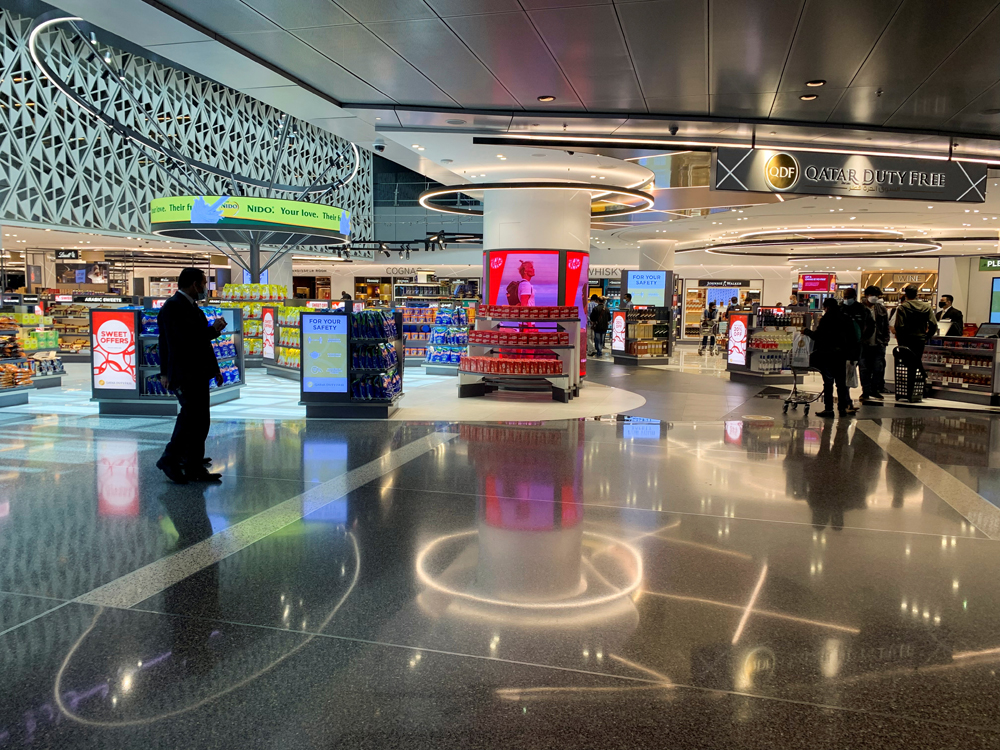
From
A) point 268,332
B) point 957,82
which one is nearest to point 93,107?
point 268,332

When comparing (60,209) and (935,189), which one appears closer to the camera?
(935,189)

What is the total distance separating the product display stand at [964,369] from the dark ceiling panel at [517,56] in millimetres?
7503

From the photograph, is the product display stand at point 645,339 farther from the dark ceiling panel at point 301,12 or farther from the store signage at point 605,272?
the store signage at point 605,272

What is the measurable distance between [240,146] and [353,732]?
3513cm

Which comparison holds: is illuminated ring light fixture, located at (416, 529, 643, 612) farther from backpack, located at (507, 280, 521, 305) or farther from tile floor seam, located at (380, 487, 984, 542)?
backpack, located at (507, 280, 521, 305)

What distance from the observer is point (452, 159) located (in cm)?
1057

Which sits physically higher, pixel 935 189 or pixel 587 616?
pixel 935 189

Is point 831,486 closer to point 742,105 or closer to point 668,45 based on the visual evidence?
point 668,45

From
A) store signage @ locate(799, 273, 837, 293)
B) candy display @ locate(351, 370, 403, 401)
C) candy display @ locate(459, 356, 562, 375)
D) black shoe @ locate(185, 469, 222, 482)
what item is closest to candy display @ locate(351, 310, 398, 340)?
candy display @ locate(351, 370, 403, 401)

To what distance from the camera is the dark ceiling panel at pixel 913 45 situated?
5.02 metres

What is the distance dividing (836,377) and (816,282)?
28.3m

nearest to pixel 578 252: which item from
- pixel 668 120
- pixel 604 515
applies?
pixel 668 120

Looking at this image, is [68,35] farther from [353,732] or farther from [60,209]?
[353,732]

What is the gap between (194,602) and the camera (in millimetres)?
3277
